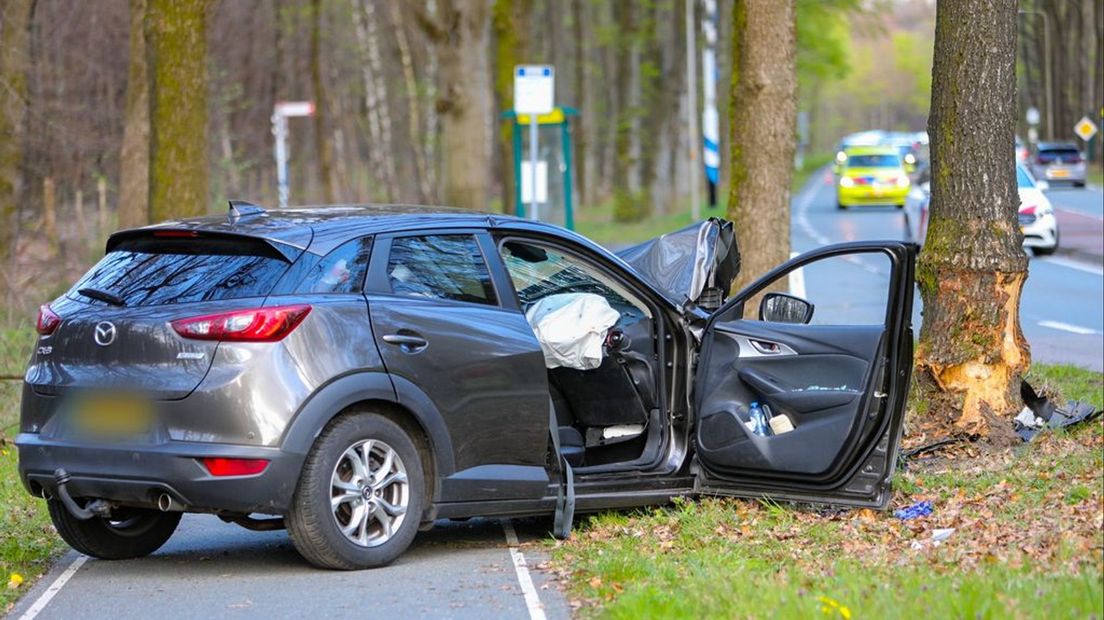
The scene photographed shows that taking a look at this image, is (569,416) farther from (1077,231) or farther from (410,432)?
(1077,231)

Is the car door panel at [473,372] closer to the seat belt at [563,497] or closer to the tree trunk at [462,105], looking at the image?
the seat belt at [563,497]

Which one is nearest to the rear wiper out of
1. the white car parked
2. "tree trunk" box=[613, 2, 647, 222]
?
the white car parked

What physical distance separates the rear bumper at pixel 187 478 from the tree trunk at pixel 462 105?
17.8 m

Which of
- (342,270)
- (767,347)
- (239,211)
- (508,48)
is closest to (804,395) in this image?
(767,347)

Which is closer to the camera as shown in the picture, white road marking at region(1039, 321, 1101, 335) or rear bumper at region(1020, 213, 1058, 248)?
white road marking at region(1039, 321, 1101, 335)

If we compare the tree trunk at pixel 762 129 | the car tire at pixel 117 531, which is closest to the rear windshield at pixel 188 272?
the car tire at pixel 117 531

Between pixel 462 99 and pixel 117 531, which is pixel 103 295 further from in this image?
pixel 462 99

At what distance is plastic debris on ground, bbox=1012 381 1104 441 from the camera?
30.0ft

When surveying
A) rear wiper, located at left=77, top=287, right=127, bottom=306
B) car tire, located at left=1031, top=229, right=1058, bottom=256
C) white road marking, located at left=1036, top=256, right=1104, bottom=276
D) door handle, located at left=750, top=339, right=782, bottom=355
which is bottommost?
white road marking, located at left=1036, top=256, right=1104, bottom=276

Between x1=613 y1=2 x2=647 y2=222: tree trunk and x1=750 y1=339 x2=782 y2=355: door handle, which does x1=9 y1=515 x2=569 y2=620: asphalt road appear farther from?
x1=613 y1=2 x2=647 y2=222: tree trunk

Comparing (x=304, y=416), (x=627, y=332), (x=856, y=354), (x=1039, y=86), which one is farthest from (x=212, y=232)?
(x=1039, y=86)

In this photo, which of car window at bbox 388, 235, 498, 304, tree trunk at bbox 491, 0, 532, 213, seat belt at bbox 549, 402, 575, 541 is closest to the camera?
car window at bbox 388, 235, 498, 304

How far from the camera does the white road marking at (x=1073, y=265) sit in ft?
85.6

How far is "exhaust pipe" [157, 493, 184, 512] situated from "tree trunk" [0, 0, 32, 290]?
13.8m
